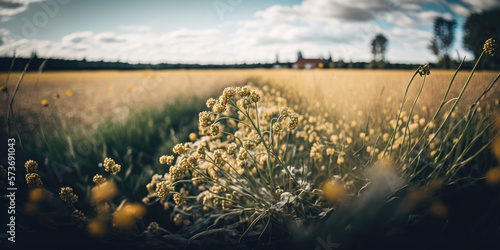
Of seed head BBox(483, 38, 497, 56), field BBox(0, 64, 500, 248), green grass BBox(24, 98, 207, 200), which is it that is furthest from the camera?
green grass BBox(24, 98, 207, 200)

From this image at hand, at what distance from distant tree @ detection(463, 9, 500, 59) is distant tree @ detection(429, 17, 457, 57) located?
4.8 inches

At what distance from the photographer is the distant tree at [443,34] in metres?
1.95

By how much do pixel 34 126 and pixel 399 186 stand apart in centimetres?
494

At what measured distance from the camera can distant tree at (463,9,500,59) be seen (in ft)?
6.23

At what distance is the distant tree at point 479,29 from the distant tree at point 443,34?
121 millimetres

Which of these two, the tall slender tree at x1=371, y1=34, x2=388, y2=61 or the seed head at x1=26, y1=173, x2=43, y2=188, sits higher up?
the tall slender tree at x1=371, y1=34, x2=388, y2=61

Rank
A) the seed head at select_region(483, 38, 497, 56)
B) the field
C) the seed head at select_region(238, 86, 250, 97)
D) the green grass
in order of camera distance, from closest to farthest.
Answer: the seed head at select_region(483, 38, 497, 56)
the seed head at select_region(238, 86, 250, 97)
the field
the green grass

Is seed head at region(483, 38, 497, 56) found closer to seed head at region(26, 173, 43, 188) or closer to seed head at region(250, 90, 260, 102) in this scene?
seed head at region(250, 90, 260, 102)

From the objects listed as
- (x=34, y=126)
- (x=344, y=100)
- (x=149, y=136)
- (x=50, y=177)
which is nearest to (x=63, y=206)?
(x=50, y=177)

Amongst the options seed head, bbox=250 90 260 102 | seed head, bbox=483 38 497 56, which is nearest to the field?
seed head, bbox=250 90 260 102

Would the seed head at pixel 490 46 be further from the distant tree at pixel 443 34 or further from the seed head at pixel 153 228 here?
the seed head at pixel 153 228

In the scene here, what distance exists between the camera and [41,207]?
2.07 metres

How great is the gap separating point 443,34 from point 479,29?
0.90ft

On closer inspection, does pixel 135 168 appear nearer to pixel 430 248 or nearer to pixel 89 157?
pixel 89 157
